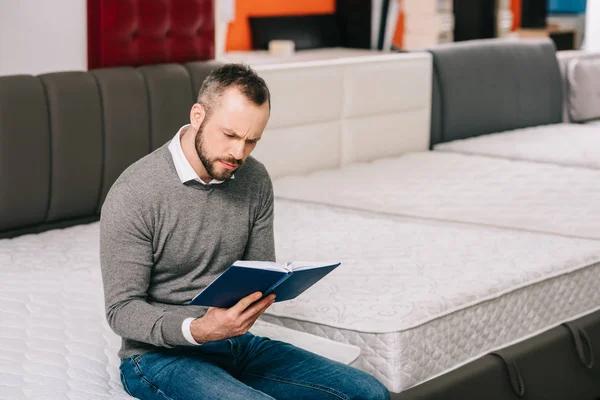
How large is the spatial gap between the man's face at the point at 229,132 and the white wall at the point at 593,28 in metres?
4.87

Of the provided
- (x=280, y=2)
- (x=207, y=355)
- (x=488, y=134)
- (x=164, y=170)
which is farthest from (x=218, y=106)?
(x=280, y=2)

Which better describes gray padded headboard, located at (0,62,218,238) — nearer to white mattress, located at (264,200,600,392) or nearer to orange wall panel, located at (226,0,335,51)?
white mattress, located at (264,200,600,392)

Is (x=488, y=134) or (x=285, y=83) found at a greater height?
(x=285, y=83)

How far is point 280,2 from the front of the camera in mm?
7477

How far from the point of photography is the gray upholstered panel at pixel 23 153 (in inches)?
119

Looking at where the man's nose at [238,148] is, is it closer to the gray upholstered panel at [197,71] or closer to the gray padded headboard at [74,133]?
the gray padded headboard at [74,133]

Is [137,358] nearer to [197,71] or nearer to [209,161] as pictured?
[209,161]

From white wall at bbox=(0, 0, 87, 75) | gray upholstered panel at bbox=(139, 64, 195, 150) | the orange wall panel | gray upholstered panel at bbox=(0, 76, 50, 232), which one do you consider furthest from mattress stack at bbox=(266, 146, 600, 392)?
the orange wall panel

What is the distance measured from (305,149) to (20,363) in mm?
2240

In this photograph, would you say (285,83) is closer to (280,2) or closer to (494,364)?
(494,364)

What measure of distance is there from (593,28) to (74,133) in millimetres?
4134

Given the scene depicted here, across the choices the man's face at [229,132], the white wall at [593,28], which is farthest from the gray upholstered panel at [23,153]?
the white wall at [593,28]

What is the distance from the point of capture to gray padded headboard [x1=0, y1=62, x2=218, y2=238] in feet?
10.0

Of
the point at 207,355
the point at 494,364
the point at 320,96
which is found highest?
the point at 320,96
